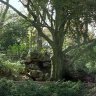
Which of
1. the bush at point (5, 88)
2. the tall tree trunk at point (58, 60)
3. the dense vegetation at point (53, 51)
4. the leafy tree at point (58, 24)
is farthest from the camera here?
the tall tree trunk at point (58, 60)

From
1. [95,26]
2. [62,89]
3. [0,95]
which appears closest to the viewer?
[0,95]

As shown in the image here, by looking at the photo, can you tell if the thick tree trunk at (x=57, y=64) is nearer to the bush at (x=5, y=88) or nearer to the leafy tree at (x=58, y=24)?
the leafy tree at (x=58, y=24)

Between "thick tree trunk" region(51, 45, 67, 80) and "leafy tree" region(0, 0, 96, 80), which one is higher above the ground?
"leafy tree" region(0, 0, 96, 80)

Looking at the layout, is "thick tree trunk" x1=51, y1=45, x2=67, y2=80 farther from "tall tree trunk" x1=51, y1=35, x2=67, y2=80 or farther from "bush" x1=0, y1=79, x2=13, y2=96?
"bush" x1=0, y1=79, x2=13, y2=96

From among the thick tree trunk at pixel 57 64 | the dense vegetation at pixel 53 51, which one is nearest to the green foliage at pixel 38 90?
the dense vegetation at pixel 53 51

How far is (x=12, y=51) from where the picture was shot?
17406 mm

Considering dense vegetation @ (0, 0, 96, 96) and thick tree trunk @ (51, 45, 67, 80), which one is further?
Answer: thick tree trunk @ (51, 45, 67, 80)

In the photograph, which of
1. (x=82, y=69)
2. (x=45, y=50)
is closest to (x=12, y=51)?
(x=45, y=50)

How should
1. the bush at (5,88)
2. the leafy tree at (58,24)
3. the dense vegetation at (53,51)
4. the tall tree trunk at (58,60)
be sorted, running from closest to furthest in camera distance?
the bush at (5,88) < the dense vegetation at (53,51) < the leafy tree at (58,24) < the tall tree trunk at (58,60)

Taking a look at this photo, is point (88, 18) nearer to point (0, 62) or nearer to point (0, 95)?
point (0, 95)

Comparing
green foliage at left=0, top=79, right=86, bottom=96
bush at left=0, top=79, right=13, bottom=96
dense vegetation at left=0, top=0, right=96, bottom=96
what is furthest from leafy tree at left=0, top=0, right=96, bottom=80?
bush at left=0, top=79, right=13, bottom=96

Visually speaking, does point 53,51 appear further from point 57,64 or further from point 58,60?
point 57,64

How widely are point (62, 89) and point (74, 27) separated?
4.31 m

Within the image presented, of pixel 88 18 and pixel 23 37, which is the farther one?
pixel 23 37
